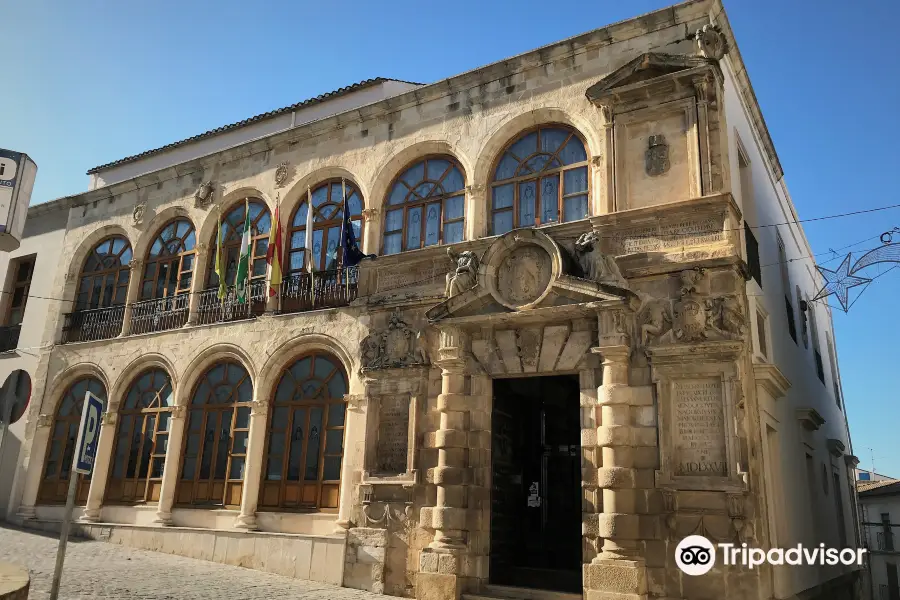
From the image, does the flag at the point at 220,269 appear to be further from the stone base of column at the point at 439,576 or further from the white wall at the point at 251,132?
the stone base of column at the point at 439,576

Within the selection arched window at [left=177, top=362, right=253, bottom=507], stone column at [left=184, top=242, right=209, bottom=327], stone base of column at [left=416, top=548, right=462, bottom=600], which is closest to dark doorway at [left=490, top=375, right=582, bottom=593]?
stone base of column at [left=416, top=548, right=462, bottom=600]

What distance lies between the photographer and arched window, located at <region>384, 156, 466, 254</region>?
11.3 m

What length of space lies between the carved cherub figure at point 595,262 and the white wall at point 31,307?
463 inches

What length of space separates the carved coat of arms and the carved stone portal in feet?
12.6

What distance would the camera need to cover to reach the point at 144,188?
50.2 ft

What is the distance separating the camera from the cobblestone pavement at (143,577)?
8512mm

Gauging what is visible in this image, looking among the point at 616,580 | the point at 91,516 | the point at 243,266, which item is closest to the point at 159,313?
the point at 243,266

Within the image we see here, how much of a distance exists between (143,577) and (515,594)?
15.9 feet

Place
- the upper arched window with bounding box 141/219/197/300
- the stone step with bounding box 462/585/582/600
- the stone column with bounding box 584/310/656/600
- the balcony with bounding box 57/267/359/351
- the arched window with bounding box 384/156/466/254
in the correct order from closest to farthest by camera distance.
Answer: the stone column with bounding box 584/310/656/600 < the stone step with bounding box 462/585/582/600 < the arched window with bounding box 384/156/466/254 < the balcony with bounding box 57/267/359/351 < the upper arched window with bounding box 141/219/197/300

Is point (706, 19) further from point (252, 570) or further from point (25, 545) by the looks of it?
point (25, 545)

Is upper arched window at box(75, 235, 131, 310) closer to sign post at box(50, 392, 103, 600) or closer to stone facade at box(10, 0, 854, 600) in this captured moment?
stone facade at box(10, 0, 854, 600)

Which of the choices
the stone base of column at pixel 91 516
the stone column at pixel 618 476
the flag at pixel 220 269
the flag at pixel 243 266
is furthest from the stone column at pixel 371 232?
the stone base of column at pixel 91 516

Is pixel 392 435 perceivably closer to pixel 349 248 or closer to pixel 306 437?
pixel 306 437

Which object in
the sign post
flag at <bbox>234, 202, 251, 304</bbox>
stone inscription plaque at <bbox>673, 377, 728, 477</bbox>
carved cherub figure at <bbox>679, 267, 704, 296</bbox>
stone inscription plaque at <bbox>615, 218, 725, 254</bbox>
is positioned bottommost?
the sign post
